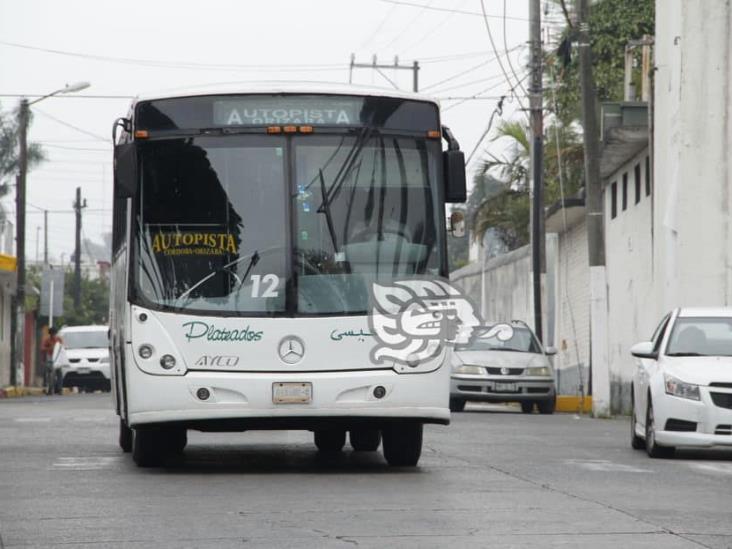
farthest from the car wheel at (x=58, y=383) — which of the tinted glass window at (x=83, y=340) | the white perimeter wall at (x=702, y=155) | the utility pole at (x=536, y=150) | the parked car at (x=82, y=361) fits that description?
the white perimeter wall at (x=702, y=155)

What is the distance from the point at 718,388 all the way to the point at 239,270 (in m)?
5.25

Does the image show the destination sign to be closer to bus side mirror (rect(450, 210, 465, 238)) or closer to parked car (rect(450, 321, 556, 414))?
bus side mirror (rect(450, 210, 465, 238))

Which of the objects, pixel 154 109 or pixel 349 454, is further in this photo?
pixel 349 454

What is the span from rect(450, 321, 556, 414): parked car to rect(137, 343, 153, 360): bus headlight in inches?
607

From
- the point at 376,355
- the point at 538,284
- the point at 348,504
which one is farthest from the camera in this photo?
the point at 538,284

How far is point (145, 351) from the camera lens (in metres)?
14.3

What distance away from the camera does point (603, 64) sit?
47.6 metres

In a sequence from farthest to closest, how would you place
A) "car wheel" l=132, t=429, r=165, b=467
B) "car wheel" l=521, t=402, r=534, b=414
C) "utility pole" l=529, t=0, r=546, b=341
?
"utility pole" l=529, t=0, r=546, b=341
"car wheel" l=521, t=402, r=534, b=414
"car wheel" l=132, t=429, r=165, b=467

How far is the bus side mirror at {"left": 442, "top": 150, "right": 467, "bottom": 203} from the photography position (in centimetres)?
1476

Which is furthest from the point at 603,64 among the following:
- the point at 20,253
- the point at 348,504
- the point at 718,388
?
the point at 348,504

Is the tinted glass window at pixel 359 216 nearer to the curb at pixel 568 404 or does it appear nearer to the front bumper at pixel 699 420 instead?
the front bumper at pixel 699 420

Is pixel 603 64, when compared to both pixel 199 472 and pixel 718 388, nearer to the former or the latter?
pixel 718 388

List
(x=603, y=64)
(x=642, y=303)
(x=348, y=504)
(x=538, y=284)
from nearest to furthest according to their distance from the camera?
(x=348, y=504)
(x=642, y=303)
(x=538, y=284)
(x=603, y=64)

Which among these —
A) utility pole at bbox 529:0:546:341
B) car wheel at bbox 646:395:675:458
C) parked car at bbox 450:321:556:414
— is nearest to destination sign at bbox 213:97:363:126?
car wheel at bbox 646:395:675:458
